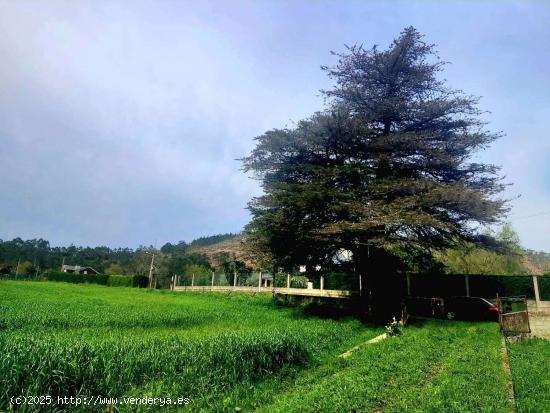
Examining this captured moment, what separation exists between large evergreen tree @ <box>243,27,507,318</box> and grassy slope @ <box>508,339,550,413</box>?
18.9ft

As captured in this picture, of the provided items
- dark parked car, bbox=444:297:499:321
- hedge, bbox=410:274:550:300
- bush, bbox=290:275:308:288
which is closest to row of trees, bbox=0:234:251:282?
bush, bbox=290:275:308:288

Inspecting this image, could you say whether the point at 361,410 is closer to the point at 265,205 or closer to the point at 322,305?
the point at 265,205

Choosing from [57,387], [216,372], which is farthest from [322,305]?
[57,387]

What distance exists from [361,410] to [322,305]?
17383 millimetres

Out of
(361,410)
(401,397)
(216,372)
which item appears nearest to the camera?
(361,410)

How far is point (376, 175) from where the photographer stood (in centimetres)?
1948

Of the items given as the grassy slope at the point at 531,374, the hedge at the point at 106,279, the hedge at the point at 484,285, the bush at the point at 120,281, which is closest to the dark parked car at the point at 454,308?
the hedge at the point at 484,285

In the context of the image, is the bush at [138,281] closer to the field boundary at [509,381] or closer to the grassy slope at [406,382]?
the grassy slope at [406,382]

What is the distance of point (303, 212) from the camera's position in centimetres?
1877

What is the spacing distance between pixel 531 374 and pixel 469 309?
513 inches

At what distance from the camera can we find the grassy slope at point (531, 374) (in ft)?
21.9

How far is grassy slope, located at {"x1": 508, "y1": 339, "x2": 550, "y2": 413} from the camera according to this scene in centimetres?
667

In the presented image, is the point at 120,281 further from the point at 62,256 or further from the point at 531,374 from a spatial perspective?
the point at 62,256

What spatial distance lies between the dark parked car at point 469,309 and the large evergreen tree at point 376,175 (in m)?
3.74
